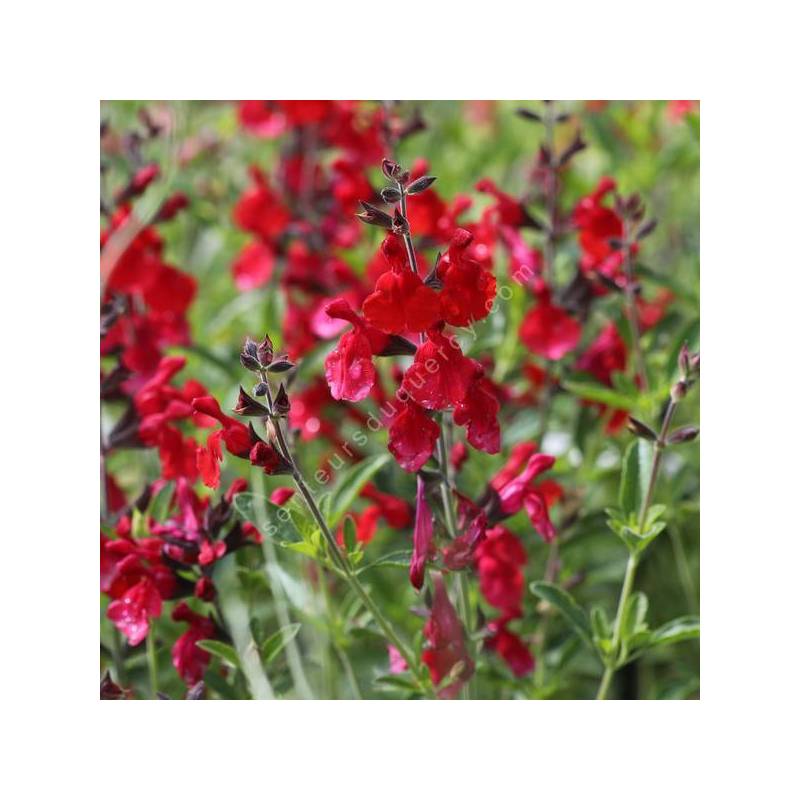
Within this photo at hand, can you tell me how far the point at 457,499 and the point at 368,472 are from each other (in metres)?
0.17

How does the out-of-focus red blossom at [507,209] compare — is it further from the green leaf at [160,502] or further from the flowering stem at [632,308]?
the green leaf at [160,502]

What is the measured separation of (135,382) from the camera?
6.47 ft

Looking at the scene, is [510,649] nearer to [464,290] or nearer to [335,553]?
[335,553]

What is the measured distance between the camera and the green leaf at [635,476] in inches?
59.6

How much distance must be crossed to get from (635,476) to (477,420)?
0.36 metres

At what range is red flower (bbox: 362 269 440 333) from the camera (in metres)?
1.23

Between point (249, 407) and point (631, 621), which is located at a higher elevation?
point (249, 407)

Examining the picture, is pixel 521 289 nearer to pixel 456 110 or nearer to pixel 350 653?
pixel 350 653

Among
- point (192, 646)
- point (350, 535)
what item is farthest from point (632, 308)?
point (192, 646)

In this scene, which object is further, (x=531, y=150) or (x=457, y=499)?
(x=531, y=150)

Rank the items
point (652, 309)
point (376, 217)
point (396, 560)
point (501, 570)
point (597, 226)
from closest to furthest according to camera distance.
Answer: point (376, 217)
point (396, 560)
point (501, 570)
point (597, 226)
point (652, 309)

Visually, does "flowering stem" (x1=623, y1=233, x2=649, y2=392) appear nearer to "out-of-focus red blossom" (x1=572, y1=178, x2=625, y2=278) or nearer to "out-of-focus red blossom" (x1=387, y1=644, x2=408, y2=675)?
"out-of-focus red blossom" (x1=572, y1=178, x2=625, y2=278)

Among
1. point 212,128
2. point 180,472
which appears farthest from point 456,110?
point 180,472

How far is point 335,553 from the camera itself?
52.0 inches
